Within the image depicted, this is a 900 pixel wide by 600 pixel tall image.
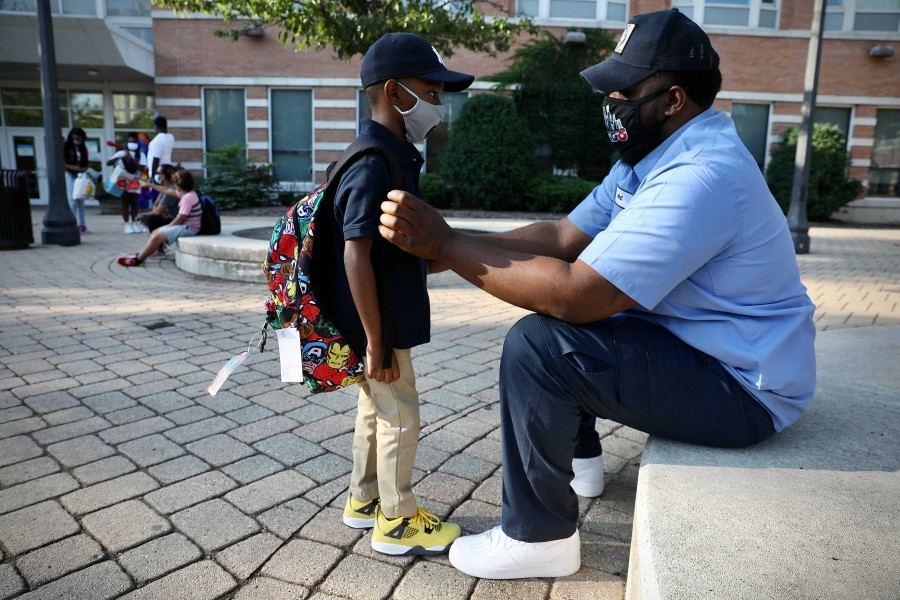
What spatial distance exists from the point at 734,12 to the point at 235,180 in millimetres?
16035

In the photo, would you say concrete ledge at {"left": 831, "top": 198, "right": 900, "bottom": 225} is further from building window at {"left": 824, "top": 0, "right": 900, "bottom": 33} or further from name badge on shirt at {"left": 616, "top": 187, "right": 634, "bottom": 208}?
A: name badge on shirt at {"left": 616, "top": 187, "right": 634, "bottom": 208}

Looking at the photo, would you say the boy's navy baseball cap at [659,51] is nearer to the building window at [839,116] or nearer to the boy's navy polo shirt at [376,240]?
the boy's navy polo shirt at [376,240]

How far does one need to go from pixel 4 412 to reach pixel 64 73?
18.8 metres

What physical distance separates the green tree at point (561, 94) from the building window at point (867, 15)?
7.49m

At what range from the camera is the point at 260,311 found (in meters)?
6.12

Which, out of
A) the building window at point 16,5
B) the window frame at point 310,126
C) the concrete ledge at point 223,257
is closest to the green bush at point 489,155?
the window frame at point 310,126

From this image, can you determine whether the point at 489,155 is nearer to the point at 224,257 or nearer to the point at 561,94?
the point at 561,94

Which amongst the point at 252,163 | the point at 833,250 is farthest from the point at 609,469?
the point at 252,163

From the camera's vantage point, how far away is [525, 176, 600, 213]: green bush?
1642cm

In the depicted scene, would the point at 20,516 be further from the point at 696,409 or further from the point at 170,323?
the point at 170,323

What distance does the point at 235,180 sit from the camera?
1733 cm

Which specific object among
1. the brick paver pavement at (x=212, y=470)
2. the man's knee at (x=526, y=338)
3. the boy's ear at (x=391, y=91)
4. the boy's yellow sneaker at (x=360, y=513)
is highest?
the boy's ear at (x=391, y=91)

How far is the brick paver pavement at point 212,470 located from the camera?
214cm

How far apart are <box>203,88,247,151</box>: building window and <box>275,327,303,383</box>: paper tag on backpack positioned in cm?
1882
